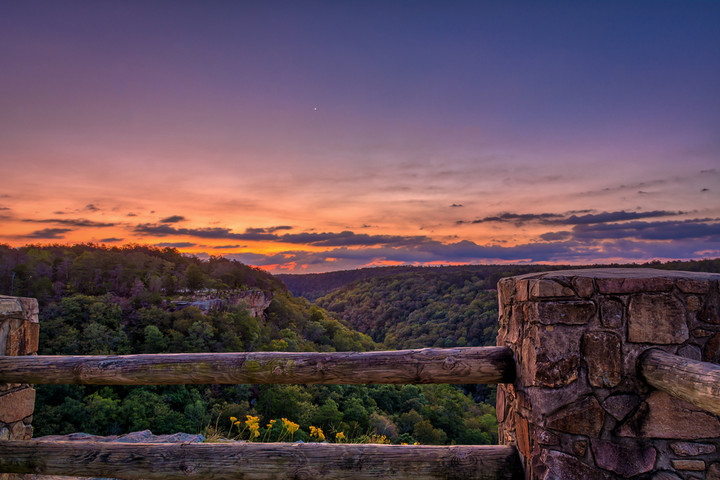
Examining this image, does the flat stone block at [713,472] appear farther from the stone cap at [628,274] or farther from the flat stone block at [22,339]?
the flat stone block at [22,339]

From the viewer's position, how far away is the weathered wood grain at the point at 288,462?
5.93 feet

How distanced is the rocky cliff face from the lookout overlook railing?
23.8m

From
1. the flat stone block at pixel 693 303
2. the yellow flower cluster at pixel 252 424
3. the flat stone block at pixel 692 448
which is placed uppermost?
the flat stone block at pixel 693 303

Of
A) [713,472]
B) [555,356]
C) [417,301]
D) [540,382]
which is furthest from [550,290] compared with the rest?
[417,301]

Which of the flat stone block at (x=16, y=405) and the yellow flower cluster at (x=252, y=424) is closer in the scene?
the flat stone block at (x=16, y=405)

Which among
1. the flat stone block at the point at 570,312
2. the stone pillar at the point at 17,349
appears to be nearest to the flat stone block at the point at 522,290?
the flat stone block at the point at 570,312

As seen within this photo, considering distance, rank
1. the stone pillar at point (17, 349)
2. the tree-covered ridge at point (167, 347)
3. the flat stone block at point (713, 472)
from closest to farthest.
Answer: the flat stone block at point (713, 472) → the stone pillar at point (17, 349) → the tree-covered ridge at point (167, 347)

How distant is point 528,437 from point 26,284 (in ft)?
83.6

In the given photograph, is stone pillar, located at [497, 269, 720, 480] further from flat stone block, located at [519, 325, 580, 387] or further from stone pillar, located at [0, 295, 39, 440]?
stone pillar, located at [0, 295, 39, 440]

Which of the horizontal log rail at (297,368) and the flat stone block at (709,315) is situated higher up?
Result: the flat stone block at (709,315)

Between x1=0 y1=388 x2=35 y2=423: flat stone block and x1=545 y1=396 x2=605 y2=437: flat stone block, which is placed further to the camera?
x1=0 y1=388 x2=35 y2=423: flat stone block

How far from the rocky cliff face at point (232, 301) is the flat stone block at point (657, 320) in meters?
25.0

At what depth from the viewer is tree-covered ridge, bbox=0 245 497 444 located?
1286cm

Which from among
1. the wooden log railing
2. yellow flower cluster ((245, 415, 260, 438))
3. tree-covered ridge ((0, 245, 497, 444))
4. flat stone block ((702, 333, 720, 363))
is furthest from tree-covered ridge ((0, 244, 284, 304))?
flat stone block ((702, 333, 720, 363))
